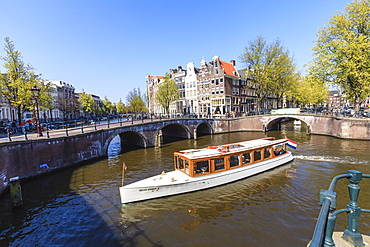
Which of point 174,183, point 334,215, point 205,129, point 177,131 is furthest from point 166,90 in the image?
point 334,215

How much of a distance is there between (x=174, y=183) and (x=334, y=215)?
35.4 feet

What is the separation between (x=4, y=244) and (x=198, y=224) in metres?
9.38

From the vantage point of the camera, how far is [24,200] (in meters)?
13.2

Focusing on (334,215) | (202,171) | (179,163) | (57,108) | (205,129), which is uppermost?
(57,108)

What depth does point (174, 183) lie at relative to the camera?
12.8m

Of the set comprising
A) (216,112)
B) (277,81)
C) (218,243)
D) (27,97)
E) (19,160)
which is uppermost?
(277,81)

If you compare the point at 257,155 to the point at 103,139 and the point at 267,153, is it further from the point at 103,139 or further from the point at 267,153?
the point at 103,139

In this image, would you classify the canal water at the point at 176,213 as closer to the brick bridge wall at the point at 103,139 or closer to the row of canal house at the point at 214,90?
the brick bridge wall at the point at 103,139

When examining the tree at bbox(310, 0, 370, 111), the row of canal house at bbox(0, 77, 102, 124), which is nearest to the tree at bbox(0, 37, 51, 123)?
the row of canal house at bbox(0, 77, 102, 124)

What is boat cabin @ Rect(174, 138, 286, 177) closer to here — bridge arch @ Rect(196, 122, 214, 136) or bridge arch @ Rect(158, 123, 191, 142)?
bridge arch @ Rect(158, 123, 191, 142)

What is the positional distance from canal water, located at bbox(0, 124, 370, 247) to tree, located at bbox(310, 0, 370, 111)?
55.2ft

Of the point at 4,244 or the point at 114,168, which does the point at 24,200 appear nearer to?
the point at 4,244

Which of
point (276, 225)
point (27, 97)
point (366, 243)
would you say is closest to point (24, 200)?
point (276, 225)

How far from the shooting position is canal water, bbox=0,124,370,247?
9.27 meters
